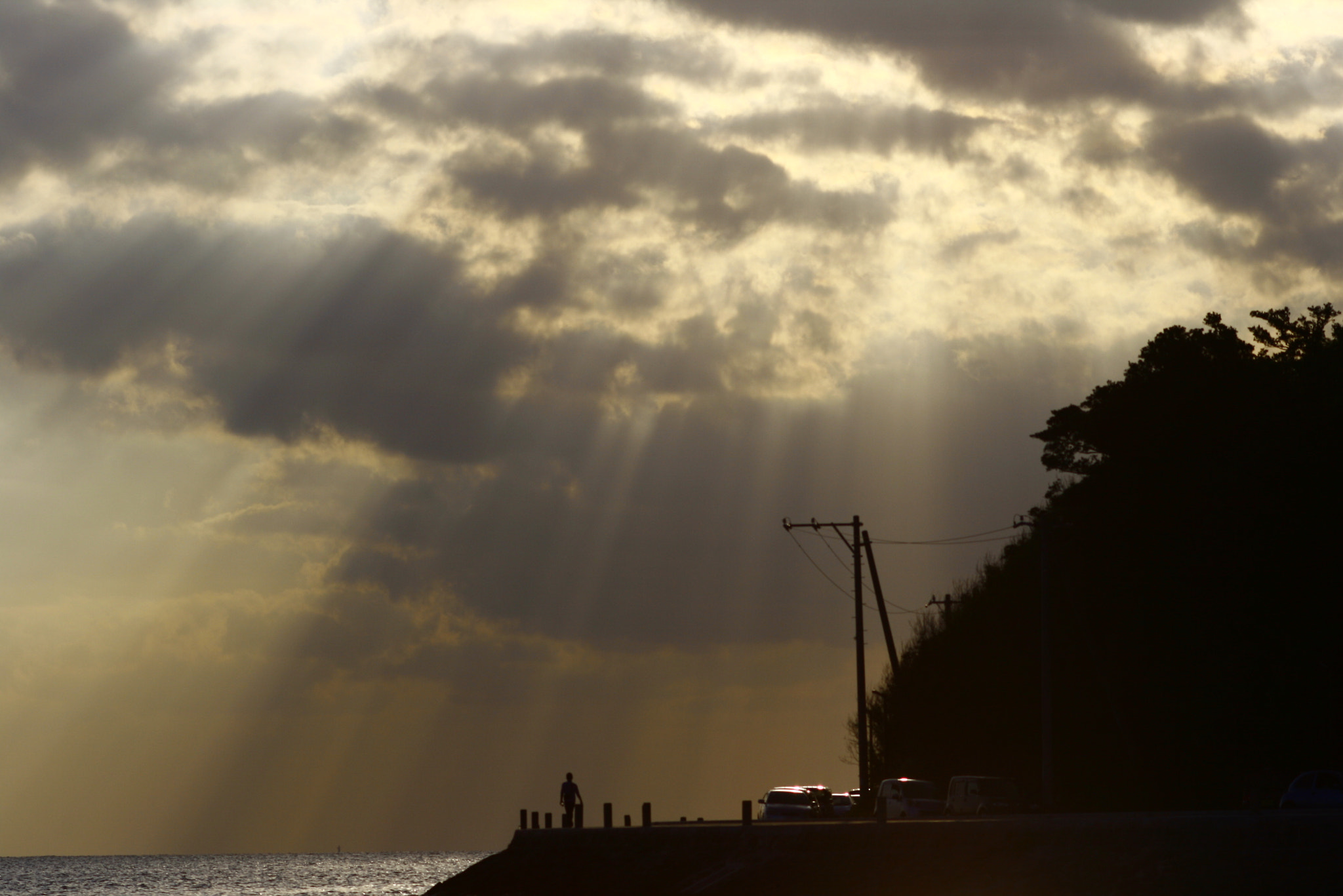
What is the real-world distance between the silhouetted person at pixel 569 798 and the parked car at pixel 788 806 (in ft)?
24.3

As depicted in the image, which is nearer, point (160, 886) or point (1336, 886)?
point (1336, 886)

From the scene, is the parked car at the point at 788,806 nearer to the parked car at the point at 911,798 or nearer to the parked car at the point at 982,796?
the parked car at the point at 911,798

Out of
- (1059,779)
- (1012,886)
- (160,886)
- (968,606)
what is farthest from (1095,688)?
(160,886)

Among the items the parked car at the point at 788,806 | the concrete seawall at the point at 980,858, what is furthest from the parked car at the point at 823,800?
the concrete seawall at the point at 980,858

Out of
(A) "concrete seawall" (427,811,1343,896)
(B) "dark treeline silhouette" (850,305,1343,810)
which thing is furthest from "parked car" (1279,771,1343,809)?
(A) "concrete seawall" (427,811,1343,896)

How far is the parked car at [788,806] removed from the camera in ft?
198

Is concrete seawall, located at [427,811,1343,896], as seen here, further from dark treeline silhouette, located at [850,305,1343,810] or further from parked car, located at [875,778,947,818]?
dark treeline silhouette, located at [850,305,1343,810]

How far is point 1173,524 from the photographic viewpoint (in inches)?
2258

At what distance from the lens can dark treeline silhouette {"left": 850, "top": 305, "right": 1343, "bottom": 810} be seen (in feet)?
181

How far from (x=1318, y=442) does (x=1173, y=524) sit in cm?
559

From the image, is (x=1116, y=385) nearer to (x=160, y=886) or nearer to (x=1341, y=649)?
(x=1341, y=649)

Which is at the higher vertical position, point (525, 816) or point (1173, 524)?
point (1173, 524)

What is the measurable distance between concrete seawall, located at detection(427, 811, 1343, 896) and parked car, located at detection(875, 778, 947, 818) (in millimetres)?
9009

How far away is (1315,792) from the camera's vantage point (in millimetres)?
49594
